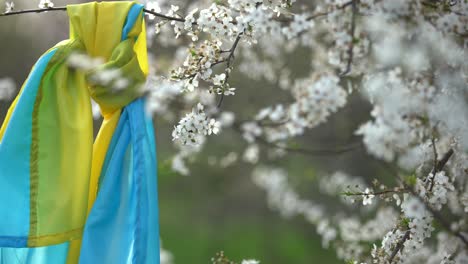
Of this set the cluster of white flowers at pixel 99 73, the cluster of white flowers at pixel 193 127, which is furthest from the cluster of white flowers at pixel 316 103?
the cluster of white flowers at pixel 99 73

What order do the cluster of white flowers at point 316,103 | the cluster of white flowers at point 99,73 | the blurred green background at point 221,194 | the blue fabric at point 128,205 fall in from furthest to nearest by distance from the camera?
the blurred green background at point 221,194 < the blue fabric at point 128,205 < the cluster of white flowers at point 99,73 < the cluster of white flowers at point 316,103

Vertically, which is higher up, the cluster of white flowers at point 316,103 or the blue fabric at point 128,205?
the cluster of white flowers at point 316,103

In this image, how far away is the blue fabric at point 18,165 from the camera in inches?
66.9

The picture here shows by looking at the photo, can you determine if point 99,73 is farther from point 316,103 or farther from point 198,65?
point 316,103

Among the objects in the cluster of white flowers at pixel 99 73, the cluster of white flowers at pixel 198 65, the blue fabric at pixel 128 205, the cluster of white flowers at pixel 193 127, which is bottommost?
the blue fabric at pixel 128 205

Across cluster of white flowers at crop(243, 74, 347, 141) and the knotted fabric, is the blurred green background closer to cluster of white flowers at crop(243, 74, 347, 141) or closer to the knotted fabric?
the knotted fabric

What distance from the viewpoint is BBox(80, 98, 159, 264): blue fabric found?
1719mm

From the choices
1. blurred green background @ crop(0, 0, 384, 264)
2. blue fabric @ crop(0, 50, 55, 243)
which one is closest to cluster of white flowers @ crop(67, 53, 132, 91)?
blue fabric @ crop(0, 50, 55, 243)

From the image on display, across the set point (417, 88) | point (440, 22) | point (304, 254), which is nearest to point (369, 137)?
point (417, 88)

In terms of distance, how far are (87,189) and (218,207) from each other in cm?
589

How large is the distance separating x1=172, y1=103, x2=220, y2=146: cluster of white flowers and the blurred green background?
3.05m

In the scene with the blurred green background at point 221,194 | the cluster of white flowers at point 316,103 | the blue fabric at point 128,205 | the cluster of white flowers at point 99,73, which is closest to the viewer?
the cluster of white flowers at point 316,103

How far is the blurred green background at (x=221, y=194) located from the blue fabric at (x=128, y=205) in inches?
118

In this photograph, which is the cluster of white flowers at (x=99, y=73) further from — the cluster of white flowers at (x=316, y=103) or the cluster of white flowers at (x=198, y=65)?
the cluster of white flowers at (x=316, y=103)
